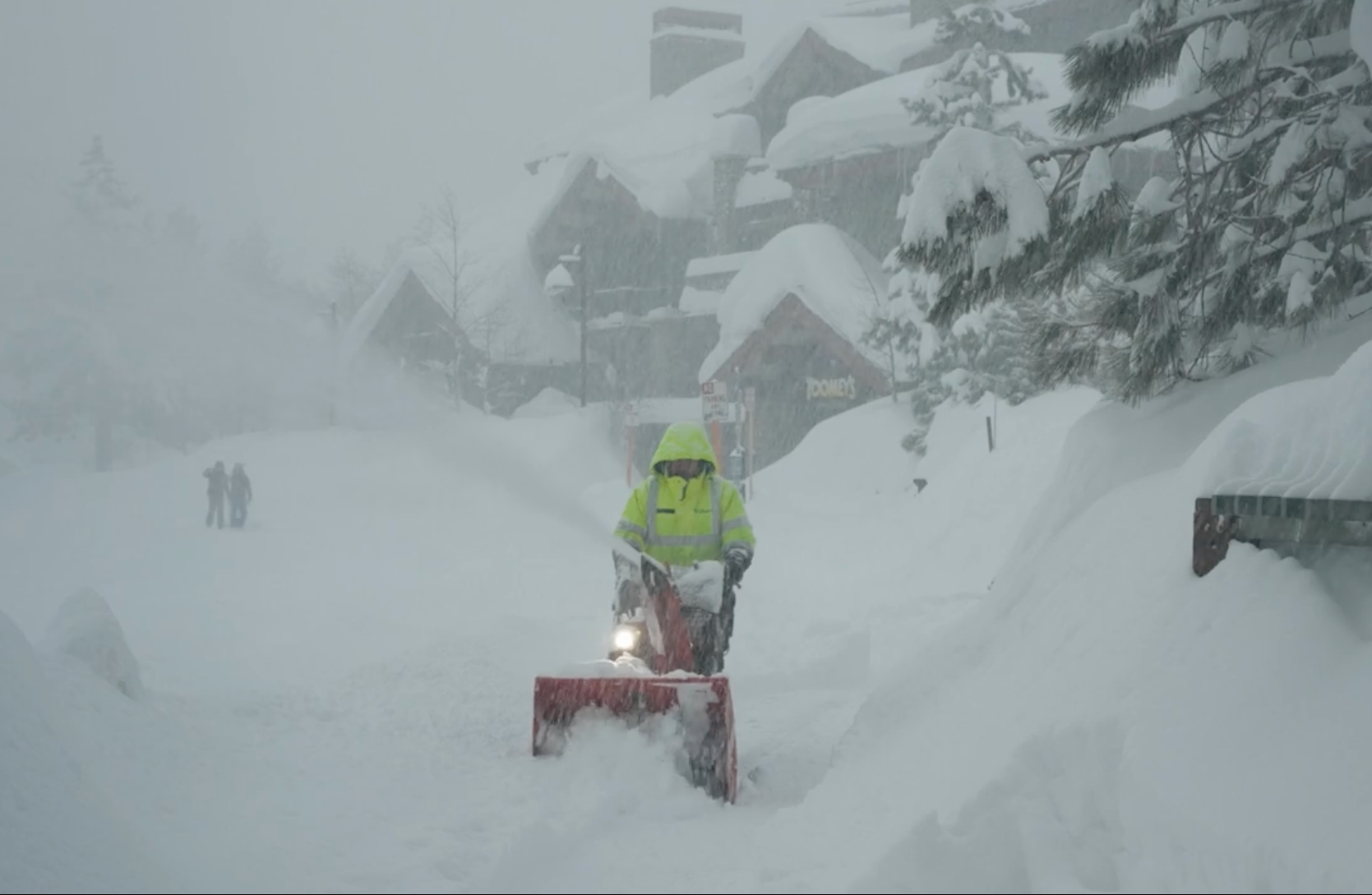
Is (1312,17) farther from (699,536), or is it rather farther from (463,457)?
(463,457)

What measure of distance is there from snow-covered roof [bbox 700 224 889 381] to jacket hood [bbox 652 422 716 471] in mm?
23606

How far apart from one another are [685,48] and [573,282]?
15.7m

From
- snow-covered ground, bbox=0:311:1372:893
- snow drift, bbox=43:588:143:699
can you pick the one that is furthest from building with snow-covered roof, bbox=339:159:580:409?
snow drift, bbox=43:588:143:699

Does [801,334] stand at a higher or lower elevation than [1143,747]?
higher

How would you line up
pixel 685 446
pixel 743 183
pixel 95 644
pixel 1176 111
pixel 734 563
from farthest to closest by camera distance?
pixel 743 183 → pixel 95 644 → pixel 685 446 → pixel 734 563 → pixel 1176 111

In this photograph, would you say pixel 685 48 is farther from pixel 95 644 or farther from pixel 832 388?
pixel 95 644

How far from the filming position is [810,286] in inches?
1271

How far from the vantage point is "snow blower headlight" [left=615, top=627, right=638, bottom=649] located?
22.6ft

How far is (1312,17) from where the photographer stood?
22.6ft

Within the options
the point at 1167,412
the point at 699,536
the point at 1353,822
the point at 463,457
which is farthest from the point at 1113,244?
the point at 463,457

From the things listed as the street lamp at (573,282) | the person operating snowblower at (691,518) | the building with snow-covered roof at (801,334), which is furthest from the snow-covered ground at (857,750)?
the street lamp at (573,282)

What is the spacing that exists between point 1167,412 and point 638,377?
3681 cm

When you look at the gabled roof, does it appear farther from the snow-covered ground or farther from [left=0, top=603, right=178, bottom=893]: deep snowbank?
[left=0, top=603, right=178, bottom=893]: deep snowbank

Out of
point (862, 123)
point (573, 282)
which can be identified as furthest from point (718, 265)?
point (862, 123)
